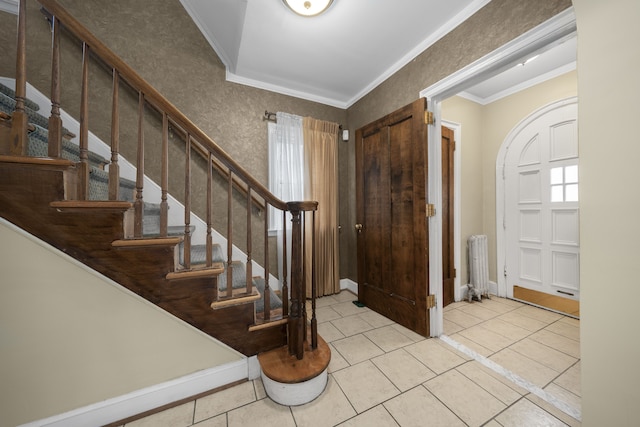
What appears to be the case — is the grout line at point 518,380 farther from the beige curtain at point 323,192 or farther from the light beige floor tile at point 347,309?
the beige curtain at point 323,192

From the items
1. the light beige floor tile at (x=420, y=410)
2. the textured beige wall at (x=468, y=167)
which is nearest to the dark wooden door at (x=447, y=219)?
the textured beige wall at (x=468, y=167)

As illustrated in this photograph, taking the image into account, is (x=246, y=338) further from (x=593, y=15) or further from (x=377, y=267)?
(x=593, y=15)

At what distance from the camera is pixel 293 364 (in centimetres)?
133

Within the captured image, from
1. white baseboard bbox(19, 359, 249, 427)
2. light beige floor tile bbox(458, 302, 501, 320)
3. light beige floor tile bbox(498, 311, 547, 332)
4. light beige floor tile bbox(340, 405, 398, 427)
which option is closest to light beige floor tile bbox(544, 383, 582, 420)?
light beige floor tile bbox(498, 311, 547, 332)

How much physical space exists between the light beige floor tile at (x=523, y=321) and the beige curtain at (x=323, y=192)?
1.84 m

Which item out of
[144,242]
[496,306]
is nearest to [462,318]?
[496,306]

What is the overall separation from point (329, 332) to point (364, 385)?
2.09 feet

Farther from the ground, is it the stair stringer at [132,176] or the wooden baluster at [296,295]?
the stair stringer at [132,176]

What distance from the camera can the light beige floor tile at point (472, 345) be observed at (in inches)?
66.2

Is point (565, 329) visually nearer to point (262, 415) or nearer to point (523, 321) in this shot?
point (523, 321)

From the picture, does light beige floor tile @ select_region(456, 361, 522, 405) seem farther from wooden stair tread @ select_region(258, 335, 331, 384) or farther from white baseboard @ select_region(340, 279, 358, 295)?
white baseboard @ select_region(340, 279, 358, 295)

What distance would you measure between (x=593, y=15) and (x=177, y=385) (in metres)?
2.74

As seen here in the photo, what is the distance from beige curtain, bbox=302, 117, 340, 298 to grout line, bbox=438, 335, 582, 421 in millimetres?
1407

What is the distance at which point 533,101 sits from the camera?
254cm
